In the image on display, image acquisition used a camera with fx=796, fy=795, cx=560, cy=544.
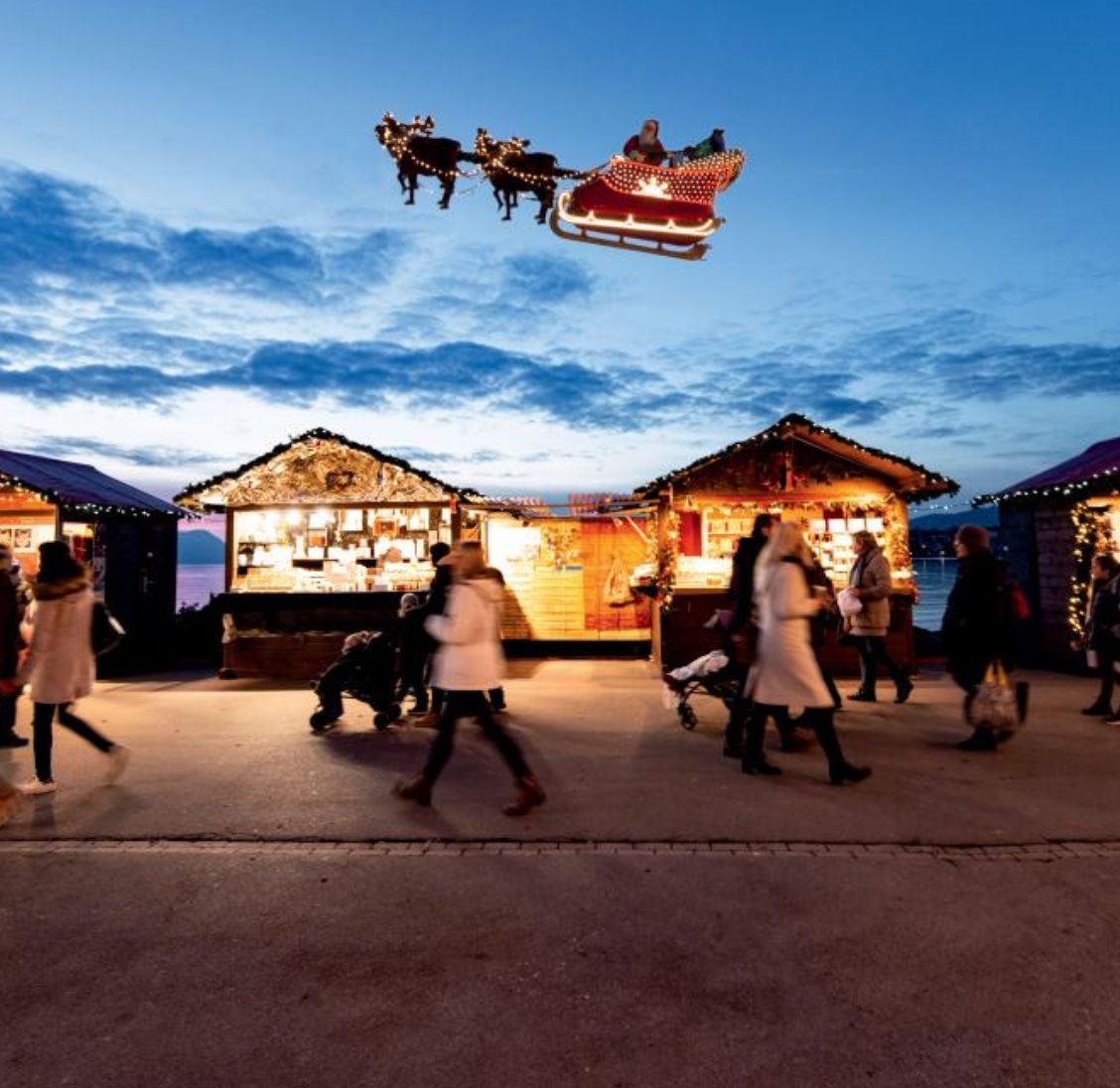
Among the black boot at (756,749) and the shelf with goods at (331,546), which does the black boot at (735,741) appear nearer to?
the black boot at (756,749)

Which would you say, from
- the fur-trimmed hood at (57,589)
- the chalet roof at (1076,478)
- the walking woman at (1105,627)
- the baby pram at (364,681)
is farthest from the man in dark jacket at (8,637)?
the chalet roof at (1076,478)

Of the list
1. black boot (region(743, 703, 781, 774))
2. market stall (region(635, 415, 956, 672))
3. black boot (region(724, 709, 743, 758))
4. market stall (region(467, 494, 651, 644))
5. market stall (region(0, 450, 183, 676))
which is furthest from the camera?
market stall (region(467, 494, 651, 644))

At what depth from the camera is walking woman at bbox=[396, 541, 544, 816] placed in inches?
215

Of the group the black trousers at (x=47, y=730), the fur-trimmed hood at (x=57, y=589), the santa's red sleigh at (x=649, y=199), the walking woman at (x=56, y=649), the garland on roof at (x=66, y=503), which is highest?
the santa's red sleigh at (x=649, y=199)

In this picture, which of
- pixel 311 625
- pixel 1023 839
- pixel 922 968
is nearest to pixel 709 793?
pixel 1023 839

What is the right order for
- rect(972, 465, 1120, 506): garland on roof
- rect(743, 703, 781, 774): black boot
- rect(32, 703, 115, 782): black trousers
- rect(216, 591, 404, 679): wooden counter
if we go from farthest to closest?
rect(216, 591, 404, 679): wooden counter, rect(972, 465, 1120, 506): garland on roof, rect(743, 703, 781, 774): black boot, rect(32, 703, 115, 782): black trousers

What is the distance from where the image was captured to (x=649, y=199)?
9.25 metres

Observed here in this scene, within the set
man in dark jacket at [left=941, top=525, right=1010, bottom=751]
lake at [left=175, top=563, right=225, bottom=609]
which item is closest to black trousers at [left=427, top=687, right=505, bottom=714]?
man in dark jacket at [left=941, top=525, right=1010, bottom=751]

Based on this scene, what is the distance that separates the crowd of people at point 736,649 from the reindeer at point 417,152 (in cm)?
466

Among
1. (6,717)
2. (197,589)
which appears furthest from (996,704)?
(197,589)

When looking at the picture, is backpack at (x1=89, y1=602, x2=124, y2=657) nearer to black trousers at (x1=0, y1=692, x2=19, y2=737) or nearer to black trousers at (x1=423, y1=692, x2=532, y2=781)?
black trousers at (x1=0, y1=692, x2=19, y2=737)

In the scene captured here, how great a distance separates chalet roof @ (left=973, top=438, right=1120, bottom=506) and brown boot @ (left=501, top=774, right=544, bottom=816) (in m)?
10.6

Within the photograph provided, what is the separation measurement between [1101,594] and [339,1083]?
876 cm

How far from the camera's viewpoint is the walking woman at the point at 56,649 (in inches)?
237
